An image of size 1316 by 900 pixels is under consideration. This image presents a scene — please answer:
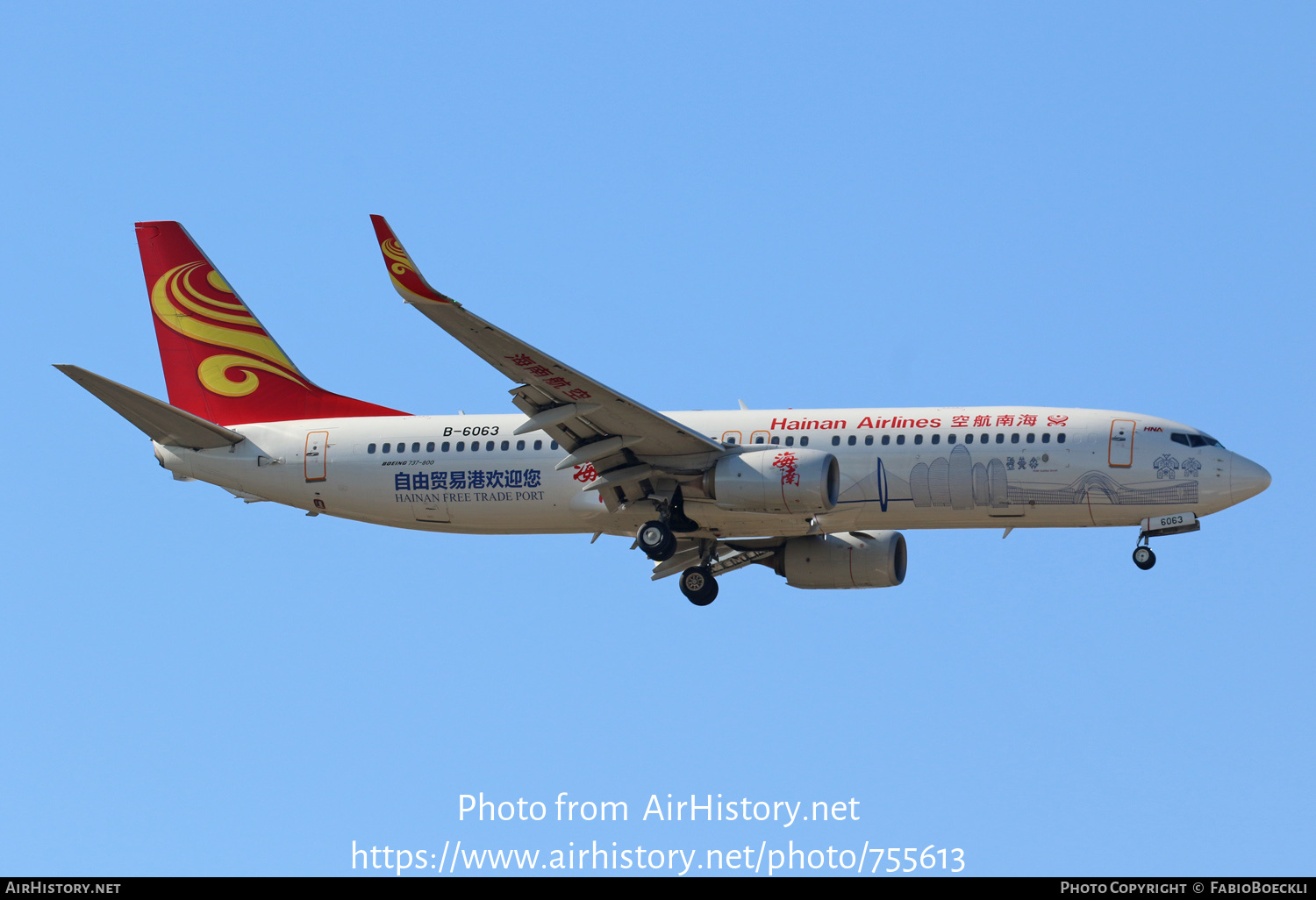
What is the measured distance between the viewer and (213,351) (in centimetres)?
4412

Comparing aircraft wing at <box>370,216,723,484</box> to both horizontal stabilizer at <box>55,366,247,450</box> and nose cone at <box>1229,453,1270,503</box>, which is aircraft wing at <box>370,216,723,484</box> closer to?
horizontal stabilizer at <box>55,366,247,450</box>

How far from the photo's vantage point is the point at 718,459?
37750 millimetres

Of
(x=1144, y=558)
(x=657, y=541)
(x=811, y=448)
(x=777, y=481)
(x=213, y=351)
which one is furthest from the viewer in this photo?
(x=213, y=351)

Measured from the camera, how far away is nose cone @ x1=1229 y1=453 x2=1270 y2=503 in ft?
122

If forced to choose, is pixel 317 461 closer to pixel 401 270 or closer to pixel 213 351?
pixel 213 351

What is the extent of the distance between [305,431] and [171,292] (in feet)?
20.6

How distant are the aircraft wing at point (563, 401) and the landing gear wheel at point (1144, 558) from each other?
369 inches

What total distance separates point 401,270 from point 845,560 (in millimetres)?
15407

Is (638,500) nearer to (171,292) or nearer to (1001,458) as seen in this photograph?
(1001,458)

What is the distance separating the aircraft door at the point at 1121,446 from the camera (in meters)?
37.5

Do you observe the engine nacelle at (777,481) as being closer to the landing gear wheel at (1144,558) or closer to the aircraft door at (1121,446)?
the aircraft door at (1121,446)

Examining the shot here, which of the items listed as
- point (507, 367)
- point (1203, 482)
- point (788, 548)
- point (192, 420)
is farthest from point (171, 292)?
point (1203, 482)

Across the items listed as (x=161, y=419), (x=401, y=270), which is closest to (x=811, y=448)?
(x=401, y=270)

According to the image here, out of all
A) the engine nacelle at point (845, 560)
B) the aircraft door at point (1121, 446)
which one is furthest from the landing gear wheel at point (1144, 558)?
the engine nacelle at point (845, 560)
